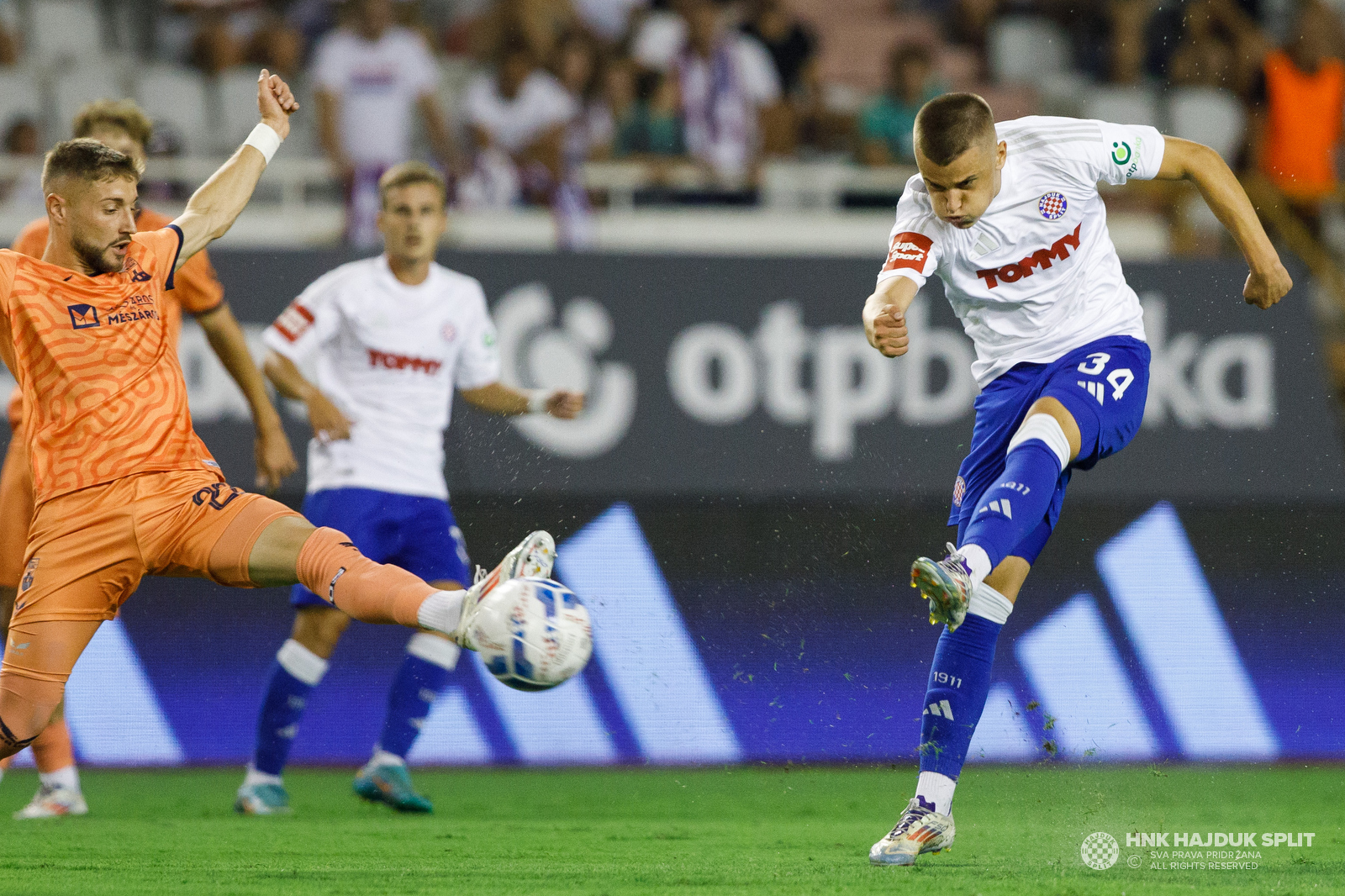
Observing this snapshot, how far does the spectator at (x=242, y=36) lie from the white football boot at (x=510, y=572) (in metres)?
7.32

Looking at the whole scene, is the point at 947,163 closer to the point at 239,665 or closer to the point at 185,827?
the point at 185,827

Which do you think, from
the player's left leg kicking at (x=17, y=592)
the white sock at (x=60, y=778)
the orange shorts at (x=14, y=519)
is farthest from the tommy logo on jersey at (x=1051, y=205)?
the white sock at (x=60, y=778)

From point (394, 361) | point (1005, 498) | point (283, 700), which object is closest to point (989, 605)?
point (1005, 498)

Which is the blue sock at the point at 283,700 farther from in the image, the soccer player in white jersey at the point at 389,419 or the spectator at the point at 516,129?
the spectator at the point at 516,129

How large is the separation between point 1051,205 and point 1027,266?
189 mm

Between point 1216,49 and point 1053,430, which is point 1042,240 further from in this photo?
point 1216,49

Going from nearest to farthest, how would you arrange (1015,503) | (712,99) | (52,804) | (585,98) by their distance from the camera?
(1015,503) < (52,804) < (712,99) < (585,98)

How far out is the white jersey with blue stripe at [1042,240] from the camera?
4.77 m

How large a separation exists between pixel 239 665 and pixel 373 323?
7.82 ft

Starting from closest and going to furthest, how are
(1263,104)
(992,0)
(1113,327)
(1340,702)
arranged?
(1113,327)
(1340,702)
(1263,104)
(992,0)

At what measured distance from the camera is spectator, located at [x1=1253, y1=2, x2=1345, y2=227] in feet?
29.6

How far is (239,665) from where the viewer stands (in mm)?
8016

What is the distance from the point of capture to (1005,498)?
4.36 metres

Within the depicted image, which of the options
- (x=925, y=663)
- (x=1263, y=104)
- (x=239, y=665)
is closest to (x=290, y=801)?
(x=239, y=665)
